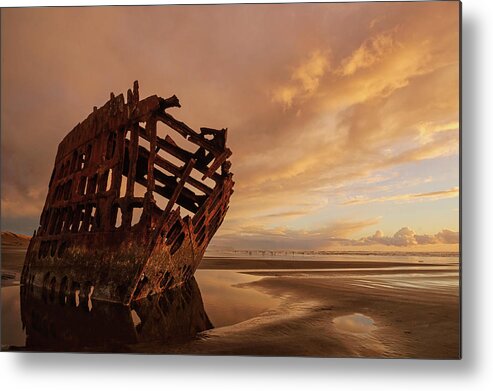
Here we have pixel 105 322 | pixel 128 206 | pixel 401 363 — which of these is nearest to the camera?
pixel 401 363

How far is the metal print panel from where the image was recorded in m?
4.10

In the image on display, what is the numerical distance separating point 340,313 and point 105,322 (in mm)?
2276

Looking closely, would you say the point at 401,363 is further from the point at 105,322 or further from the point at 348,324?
the point at 105,322

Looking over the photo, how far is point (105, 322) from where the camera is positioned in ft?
14.3

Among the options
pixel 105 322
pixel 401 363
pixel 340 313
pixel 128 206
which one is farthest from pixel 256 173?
pixel 401 363

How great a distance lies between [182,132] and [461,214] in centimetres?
281

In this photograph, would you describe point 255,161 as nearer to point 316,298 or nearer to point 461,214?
point 316,298

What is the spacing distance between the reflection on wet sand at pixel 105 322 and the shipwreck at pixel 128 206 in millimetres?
157

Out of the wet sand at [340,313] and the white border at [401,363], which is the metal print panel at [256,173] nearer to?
the wet sand at [340,313]

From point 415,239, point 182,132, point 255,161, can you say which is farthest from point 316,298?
point 182,132

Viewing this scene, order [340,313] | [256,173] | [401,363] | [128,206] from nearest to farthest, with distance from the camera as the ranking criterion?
[401,363]
[340,313]
[256,173]
[128,206]

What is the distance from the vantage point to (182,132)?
15.1ft

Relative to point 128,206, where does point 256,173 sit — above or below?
above

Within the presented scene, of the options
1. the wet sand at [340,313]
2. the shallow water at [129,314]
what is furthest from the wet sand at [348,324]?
the shallow water at [129,314]
